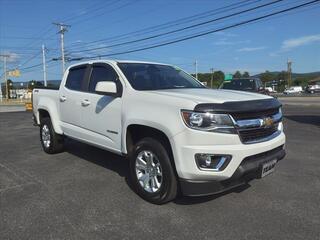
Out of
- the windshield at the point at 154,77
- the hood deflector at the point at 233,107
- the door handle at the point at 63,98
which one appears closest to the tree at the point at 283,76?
the windshield at the point at 154,77

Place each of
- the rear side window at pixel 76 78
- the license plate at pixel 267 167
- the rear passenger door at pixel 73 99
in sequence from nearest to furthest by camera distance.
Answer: the license plate at pixel 267 167
the rear passenger door at pixel 73 99
the rear side window at pixel 76 78

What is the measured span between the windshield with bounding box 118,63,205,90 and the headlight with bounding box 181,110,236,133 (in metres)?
1.33

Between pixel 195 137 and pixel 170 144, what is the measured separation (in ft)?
1.26

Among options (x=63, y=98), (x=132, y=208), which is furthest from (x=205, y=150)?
(x=63, y=98)

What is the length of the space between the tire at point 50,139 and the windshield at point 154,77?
103 inches

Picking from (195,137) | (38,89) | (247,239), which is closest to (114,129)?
(195,137)

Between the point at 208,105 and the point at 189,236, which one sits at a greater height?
the point at 208,105

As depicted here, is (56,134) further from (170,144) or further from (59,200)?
(170,144)

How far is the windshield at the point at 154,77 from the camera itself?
5266mm

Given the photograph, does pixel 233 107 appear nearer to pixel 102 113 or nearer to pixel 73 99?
pixel 102 113

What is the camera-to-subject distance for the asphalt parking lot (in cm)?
377

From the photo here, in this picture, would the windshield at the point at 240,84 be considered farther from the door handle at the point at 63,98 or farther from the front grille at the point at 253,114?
the front grille at the point at 253,114

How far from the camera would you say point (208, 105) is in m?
3.97

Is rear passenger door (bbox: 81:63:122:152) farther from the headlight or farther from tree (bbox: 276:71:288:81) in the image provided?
tree (bbox: 276:71:288:81)
